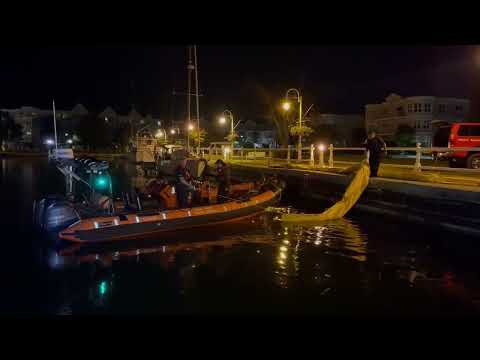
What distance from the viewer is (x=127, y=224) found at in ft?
33.4

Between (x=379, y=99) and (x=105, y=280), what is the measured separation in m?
54.8

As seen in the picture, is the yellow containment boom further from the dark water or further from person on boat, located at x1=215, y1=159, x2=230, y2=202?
person on boat, located at x1=215, y1=159, x2=230, y2=202

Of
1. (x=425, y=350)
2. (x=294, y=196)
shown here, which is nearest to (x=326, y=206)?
(x=294, y=196)

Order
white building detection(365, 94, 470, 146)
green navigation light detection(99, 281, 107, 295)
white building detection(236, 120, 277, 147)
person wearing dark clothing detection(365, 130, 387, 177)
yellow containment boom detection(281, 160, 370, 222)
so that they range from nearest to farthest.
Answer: green navigation light detection(99, 281, 107, 295)
yellow containment boom detection(281, 160, 370, 222)
person wearing dark clothing detection(365, 130, 387, 177)
white building detection(365, 94, 470, 146)
white building detection(236, 120, 277, 147)

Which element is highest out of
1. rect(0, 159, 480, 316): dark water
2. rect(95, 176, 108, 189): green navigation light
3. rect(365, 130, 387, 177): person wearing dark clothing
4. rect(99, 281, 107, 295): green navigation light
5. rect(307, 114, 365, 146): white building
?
rect(307, 114, 365, 146): white building

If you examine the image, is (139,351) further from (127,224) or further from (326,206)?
(326,206)

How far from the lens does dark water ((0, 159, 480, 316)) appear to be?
6338 mm

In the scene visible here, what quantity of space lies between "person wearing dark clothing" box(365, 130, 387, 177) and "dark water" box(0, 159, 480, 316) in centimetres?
244

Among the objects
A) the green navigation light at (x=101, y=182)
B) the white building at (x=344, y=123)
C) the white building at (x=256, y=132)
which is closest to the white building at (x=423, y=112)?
the white building at (x=344, y=123)

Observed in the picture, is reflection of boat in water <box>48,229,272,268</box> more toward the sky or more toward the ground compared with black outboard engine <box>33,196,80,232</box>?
more toward the ground

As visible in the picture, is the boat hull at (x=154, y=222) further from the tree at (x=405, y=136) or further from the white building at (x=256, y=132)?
the white building at (x=256, y=132)

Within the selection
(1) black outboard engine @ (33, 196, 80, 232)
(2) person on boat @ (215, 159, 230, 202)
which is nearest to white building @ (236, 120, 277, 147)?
(2) person on boat @ (215, 159, 230, 202)

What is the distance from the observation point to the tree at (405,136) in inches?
1724

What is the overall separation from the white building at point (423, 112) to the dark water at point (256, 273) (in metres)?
39.8
